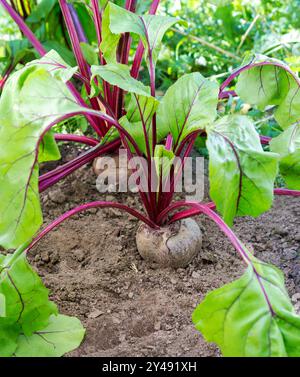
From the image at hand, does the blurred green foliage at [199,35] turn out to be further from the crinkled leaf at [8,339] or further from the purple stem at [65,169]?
the crinkled leaf at [8,339]

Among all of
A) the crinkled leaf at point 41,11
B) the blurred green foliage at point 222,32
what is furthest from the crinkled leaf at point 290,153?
the crinkled leaf at point 41,11

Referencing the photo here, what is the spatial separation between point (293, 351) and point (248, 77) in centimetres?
77

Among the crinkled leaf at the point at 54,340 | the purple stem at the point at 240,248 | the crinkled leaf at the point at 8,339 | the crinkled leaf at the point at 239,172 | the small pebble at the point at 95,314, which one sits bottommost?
the small pebble at the point at 95,314

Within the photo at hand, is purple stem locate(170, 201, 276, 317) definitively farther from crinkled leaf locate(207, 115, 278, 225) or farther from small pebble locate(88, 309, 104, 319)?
small pebble locate(88, 309, 104, 319)

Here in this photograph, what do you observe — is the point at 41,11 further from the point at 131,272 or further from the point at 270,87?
the point at 131,272

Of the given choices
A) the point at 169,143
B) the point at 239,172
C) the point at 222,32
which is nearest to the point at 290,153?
the point at 239,172

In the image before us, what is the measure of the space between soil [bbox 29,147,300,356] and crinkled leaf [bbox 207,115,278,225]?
34 centimetres

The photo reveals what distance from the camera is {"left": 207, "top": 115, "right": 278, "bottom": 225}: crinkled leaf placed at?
3.81 ft

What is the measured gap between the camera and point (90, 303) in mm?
1473

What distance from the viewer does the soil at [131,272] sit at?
1.36m

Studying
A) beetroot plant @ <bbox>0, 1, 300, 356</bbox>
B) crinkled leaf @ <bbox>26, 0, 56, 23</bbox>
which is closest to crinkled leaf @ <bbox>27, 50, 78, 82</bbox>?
beetroot plant @ <bbox>0, 1, 300, 356</bbox>

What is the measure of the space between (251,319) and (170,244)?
0.47 meters

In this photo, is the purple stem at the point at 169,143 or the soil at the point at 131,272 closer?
the soil at the point at 131,272
